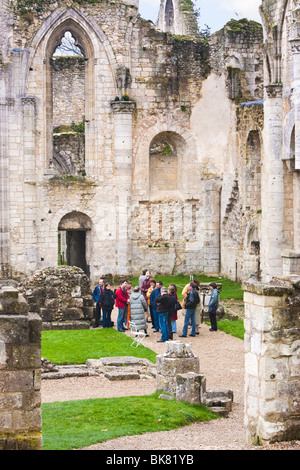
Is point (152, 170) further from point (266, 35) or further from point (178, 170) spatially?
point (266, 35)

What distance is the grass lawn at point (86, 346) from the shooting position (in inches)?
643

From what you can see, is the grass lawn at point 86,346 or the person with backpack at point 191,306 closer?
the grass lawn at point 86,346

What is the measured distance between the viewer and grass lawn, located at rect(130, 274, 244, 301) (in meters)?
23.9

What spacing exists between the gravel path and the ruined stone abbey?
22.8 ft

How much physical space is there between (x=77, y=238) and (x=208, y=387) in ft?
51.7

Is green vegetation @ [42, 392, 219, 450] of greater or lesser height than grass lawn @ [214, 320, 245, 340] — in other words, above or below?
below

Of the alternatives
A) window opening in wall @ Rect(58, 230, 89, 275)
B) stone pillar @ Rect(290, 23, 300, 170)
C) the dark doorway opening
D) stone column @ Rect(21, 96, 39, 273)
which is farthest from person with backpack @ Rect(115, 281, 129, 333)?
the dark doorway opening

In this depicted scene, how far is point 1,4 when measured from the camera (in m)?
26.3

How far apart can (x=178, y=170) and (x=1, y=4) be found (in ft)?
25.0

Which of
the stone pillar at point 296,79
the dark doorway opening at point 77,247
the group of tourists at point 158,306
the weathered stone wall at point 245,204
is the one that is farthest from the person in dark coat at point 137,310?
the dark doorway opening at point 77,247

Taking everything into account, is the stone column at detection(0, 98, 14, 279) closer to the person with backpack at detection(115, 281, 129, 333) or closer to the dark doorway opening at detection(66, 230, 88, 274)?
the dark doorway opening at detection(66, 230, 88, 274)

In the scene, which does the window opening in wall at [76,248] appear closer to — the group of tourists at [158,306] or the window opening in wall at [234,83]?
the window opening in wall at [234,83]

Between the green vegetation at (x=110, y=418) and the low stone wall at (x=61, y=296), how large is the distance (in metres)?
7.01
